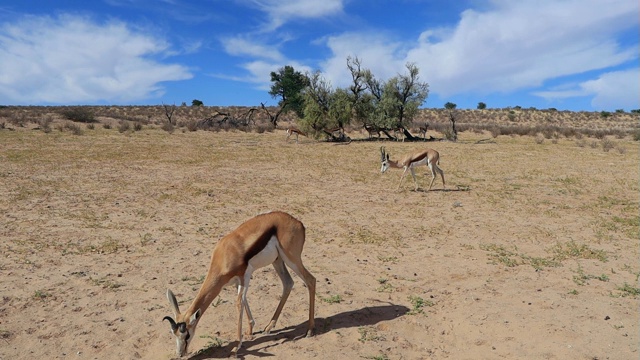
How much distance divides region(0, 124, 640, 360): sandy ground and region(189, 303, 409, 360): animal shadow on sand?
0.09ft

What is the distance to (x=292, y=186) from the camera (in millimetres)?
15953

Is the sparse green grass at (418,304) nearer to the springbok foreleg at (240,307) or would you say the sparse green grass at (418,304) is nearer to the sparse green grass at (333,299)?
the sparse green grass at (333,299)

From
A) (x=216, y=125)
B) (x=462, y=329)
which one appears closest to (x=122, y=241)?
(x=462, y=329)

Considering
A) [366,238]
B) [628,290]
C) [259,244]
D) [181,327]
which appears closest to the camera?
[181,327]

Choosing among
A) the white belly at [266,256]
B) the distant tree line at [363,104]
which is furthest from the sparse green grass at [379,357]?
the distant tree line at [363,104]

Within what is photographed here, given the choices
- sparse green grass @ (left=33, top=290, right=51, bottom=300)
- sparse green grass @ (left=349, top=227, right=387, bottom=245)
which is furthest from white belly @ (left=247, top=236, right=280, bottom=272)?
sparse green grass @ (left=349, top=227, right=387, bottom=245)

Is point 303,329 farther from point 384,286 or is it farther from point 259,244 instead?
point 384,286

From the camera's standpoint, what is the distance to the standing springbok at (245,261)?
189 inches

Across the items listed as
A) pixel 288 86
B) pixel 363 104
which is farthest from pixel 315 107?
pixel 288 86

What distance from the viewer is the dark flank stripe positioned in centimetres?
529

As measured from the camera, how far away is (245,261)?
5258 mm

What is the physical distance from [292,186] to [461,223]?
6.72 meters

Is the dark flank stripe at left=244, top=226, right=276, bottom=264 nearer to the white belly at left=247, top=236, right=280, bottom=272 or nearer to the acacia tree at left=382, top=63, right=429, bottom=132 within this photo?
the white belly at left=247, top=236, right=280, bottom=272

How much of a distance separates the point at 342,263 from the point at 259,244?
11.2ft
